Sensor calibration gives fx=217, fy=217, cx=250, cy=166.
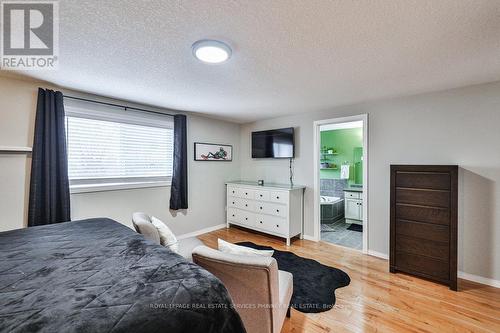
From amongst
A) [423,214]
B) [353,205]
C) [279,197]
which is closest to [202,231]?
[279,197]

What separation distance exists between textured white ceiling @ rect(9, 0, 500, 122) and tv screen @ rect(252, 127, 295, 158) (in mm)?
1304

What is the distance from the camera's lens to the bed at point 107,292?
0.79 m

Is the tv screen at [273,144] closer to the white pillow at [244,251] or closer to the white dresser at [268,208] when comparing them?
the white dresser at [268,208]

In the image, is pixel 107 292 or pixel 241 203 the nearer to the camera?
pixel 107 292

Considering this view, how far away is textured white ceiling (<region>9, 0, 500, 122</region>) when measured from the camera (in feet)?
4.32

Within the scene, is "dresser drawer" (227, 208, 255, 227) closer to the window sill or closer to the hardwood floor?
the window sill

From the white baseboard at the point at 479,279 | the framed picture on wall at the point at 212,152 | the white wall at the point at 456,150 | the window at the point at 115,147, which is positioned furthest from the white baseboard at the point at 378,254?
the window at the point at 115,147

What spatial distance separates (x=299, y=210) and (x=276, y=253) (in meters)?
0.94

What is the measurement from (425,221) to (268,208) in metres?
2.19

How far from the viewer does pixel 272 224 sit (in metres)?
3.85

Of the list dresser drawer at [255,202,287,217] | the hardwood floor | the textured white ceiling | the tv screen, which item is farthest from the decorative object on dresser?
the tv screen

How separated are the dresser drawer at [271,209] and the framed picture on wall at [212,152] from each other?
1283mm

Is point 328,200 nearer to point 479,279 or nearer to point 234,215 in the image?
point 234,215

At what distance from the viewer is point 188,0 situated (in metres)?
1.24
